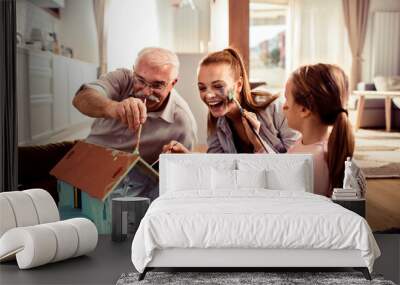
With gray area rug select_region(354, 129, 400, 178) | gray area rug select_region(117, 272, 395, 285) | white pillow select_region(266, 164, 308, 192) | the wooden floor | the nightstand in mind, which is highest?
gray area rug select_region(354, 129, 400, 178)

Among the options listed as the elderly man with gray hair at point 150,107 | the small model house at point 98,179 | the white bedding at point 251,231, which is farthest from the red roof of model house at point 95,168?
the white bedding at point 251,231

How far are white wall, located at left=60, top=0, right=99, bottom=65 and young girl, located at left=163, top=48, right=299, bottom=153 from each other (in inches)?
40.5

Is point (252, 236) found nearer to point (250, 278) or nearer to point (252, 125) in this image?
point (250, 278)

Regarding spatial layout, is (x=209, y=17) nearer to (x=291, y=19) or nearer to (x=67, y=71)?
(x=291, y=19)

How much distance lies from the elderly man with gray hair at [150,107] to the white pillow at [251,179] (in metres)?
0.75

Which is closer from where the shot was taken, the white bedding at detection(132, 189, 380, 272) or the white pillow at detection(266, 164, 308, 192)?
the white bedding at detection(132, 189, 380, 272)

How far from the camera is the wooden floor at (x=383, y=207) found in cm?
641

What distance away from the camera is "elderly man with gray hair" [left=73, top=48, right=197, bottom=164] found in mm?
6383

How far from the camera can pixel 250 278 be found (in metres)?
4.73

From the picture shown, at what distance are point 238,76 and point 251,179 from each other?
1.05m

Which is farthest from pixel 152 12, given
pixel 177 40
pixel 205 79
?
pixel 205 79

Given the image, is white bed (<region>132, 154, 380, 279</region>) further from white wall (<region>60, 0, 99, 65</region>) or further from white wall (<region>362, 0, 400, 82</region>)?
white wall (<region>60, 0, 99, 65</region>)

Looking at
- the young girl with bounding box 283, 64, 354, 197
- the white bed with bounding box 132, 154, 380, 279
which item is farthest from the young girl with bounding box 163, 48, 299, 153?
the white bed with bounding box 132, 154, 380, 279

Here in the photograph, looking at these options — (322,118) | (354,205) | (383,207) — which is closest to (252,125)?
(322,118)
